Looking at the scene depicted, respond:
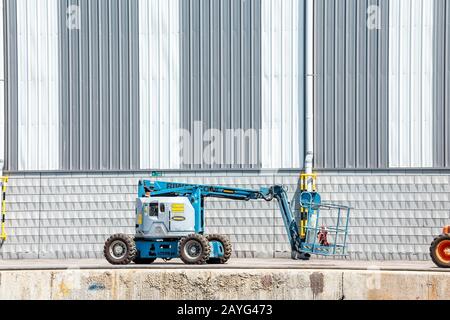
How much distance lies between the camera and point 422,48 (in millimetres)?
35250

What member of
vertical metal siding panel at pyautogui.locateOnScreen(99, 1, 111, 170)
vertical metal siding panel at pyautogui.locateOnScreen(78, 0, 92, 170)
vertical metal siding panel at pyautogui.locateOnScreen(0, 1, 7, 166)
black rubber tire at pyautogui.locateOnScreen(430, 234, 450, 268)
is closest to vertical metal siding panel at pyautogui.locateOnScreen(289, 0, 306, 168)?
vertical metal siding panel at pyautogui.locateOnScreen(99, 1, 111, 170)

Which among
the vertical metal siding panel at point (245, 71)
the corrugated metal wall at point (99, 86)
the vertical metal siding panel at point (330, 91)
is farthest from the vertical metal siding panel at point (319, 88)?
the corrugated metal wall at point (99, 86)

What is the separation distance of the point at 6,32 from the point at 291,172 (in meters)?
9.55

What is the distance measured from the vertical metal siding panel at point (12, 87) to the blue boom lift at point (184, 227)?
5687 mm

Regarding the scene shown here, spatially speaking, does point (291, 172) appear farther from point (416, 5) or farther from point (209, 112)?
point (416, 5)

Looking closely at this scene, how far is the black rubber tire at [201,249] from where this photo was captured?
103 ft

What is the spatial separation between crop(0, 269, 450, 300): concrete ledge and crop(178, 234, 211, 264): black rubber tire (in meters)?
3.86

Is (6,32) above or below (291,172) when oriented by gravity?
above

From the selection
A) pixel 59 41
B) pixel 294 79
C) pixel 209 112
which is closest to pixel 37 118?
pixel 59 41

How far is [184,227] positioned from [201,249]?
1.28 metres

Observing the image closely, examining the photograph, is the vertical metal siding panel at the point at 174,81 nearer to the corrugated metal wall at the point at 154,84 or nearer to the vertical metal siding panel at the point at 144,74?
the corrugated metal wall at the point at 154,84

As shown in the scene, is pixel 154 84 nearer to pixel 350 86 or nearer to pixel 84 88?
pixel 84 88

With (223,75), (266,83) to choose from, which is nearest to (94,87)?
(223,75)

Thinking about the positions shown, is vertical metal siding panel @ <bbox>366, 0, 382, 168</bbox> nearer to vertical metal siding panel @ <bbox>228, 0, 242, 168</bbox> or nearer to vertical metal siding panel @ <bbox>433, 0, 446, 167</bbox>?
vertical metal siding panel @ <bbox>433, 0, 446, 167</bbox>
